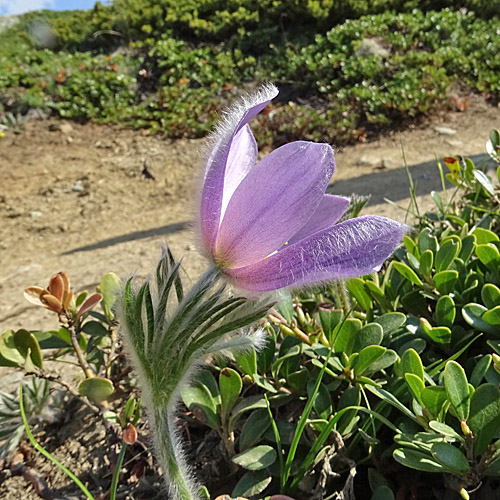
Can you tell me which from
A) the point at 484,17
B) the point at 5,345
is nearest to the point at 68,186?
the point at 5,345

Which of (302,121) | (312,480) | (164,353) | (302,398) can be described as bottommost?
(312,480)

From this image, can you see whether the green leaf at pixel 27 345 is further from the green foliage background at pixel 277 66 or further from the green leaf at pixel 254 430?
the green foliage background at pixel 277 66

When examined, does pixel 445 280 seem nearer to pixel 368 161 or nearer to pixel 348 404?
pixel 348 404

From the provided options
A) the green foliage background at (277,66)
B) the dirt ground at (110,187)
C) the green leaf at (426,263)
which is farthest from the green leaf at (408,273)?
the green foliage background at (277,66)

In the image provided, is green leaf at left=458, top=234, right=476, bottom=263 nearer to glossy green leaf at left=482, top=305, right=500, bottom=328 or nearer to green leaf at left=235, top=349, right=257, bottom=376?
glossy green leaf at left=482, top=305, right=500, bottom=328

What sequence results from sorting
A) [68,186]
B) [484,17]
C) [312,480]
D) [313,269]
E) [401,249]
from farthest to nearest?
1. [484,17]
2. [68,186]
3. [401,249]
4. [312,480]
5. [313,269]

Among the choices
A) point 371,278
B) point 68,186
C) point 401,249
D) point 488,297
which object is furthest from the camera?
point 68,186

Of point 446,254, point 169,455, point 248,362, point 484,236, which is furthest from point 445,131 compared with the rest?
point 169,455

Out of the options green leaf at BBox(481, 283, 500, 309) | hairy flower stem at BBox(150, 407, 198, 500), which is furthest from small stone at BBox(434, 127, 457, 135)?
hairy flower stem at BBox(150, 407, 198, 500)

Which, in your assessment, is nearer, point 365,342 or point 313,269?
point 313,269

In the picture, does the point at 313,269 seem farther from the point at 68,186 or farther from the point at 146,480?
the point at 68,186
